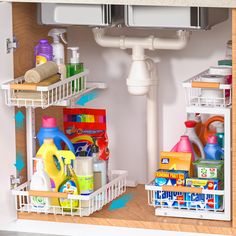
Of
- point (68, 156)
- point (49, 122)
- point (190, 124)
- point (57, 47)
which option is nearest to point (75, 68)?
point (57, 47)

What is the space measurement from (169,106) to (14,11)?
71cm

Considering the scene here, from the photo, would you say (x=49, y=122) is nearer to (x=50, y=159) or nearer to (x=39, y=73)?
(x=50, y=159)

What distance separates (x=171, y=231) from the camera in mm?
3096

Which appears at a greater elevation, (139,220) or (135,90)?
(135,90)

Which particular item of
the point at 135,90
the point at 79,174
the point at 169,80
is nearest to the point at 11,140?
the point at 79,174

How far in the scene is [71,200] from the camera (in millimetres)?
3123

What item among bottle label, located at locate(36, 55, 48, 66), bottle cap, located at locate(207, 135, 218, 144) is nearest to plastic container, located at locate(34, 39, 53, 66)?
bottle label, located at locate(36, 55, 48, 66)

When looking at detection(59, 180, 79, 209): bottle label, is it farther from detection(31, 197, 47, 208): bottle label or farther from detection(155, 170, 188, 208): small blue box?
detection(155, 170, 188, 208): small blue box

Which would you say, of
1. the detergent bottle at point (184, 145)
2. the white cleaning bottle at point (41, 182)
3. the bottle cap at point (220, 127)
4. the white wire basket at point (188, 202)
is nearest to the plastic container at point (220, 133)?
the bottle cap at point (220, 127)

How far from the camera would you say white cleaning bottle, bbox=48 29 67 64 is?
3.29m

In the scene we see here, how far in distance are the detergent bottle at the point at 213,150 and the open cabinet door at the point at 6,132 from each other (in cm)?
63

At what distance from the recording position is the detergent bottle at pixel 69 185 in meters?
3.12

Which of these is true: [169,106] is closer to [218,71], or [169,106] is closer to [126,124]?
[126,124]

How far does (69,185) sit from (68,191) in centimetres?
2
